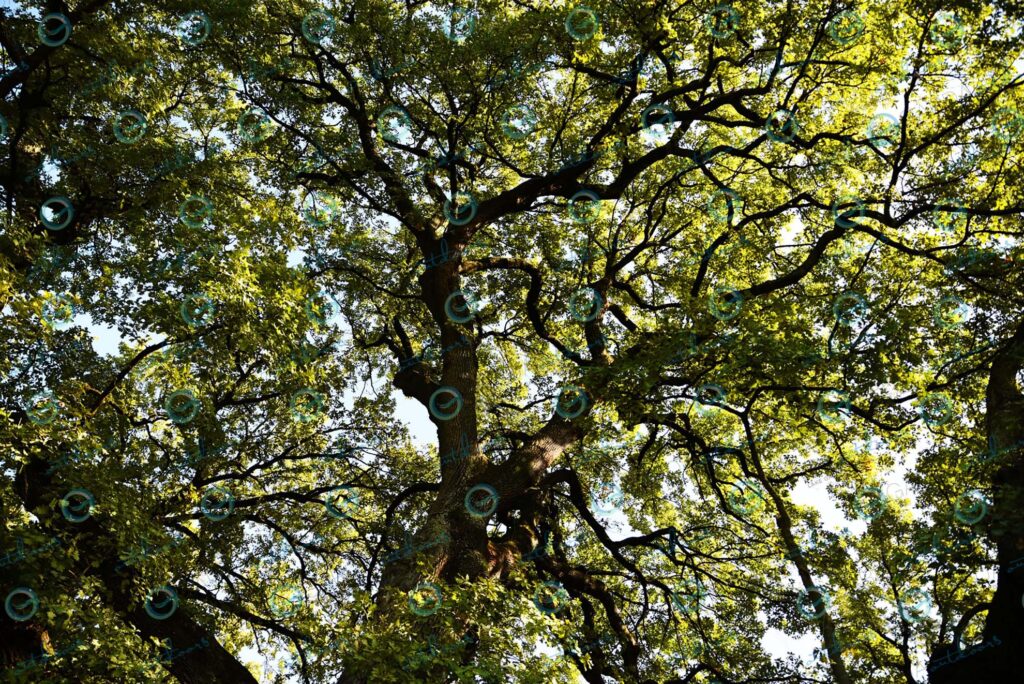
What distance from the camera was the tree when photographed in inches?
339

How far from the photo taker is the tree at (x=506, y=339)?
28.3ft

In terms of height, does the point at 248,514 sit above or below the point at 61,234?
below

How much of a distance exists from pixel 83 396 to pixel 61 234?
4.24 meters

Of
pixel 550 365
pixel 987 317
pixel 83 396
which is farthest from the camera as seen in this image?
pixel 550 365

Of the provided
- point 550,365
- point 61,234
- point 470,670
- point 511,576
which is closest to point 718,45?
point 550,365

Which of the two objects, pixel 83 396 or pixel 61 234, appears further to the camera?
pixel 61 234

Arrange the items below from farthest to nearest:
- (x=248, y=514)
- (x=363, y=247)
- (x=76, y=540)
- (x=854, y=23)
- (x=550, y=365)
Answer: (x=550, y=365), (x=363, y=247), (x=248, y=514), (x=854, y=23), (x=76, y=540)

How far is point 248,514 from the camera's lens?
12.8 metres

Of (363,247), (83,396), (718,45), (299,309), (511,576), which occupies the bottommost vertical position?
(511,576)

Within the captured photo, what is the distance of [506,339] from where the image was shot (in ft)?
48.1

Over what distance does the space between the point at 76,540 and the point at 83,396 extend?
7.35 ft

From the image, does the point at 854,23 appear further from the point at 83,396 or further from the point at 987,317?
the point at 83,396

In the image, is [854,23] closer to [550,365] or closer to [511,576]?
[550,365]

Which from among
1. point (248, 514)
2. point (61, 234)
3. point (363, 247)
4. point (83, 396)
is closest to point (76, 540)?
point (83, 396)
